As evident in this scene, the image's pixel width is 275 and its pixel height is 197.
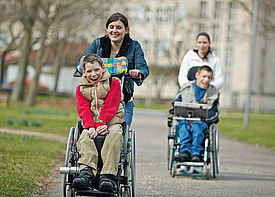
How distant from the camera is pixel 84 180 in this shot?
5520 mm

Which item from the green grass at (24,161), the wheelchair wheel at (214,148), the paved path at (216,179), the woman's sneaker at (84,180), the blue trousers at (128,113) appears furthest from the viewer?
the wheelchair wheel at (214,148)

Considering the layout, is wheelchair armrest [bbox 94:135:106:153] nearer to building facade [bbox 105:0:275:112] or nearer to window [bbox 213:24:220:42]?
building facade [bbox 105:0:275:112]

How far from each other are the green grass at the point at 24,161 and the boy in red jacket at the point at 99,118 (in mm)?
1117

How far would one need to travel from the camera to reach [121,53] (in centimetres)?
668

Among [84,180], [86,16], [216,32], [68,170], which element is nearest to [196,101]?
[68,170]

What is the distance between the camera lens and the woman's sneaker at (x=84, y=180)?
5.50 metres

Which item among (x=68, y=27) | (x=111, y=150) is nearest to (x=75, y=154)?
(x=111, y=150)

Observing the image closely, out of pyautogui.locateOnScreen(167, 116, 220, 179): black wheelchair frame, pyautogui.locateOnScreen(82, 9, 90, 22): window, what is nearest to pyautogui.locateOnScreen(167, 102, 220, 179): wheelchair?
pyautogui.locateOnScreen(167, 116, 220, 179): black wheelchair frame

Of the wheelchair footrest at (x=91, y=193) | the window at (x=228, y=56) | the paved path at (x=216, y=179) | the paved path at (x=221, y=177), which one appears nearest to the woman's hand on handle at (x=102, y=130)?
the wheelchair footrest at (x=91, y=193)

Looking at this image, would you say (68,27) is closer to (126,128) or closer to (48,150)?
(48,150)

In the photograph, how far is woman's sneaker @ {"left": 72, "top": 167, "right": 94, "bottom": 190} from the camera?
5496 mm

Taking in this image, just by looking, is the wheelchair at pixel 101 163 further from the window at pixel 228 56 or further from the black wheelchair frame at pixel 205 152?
the window at pixel 228 56

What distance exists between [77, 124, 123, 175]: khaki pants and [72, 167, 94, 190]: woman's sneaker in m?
0.07

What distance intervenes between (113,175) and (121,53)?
1.57 metres
